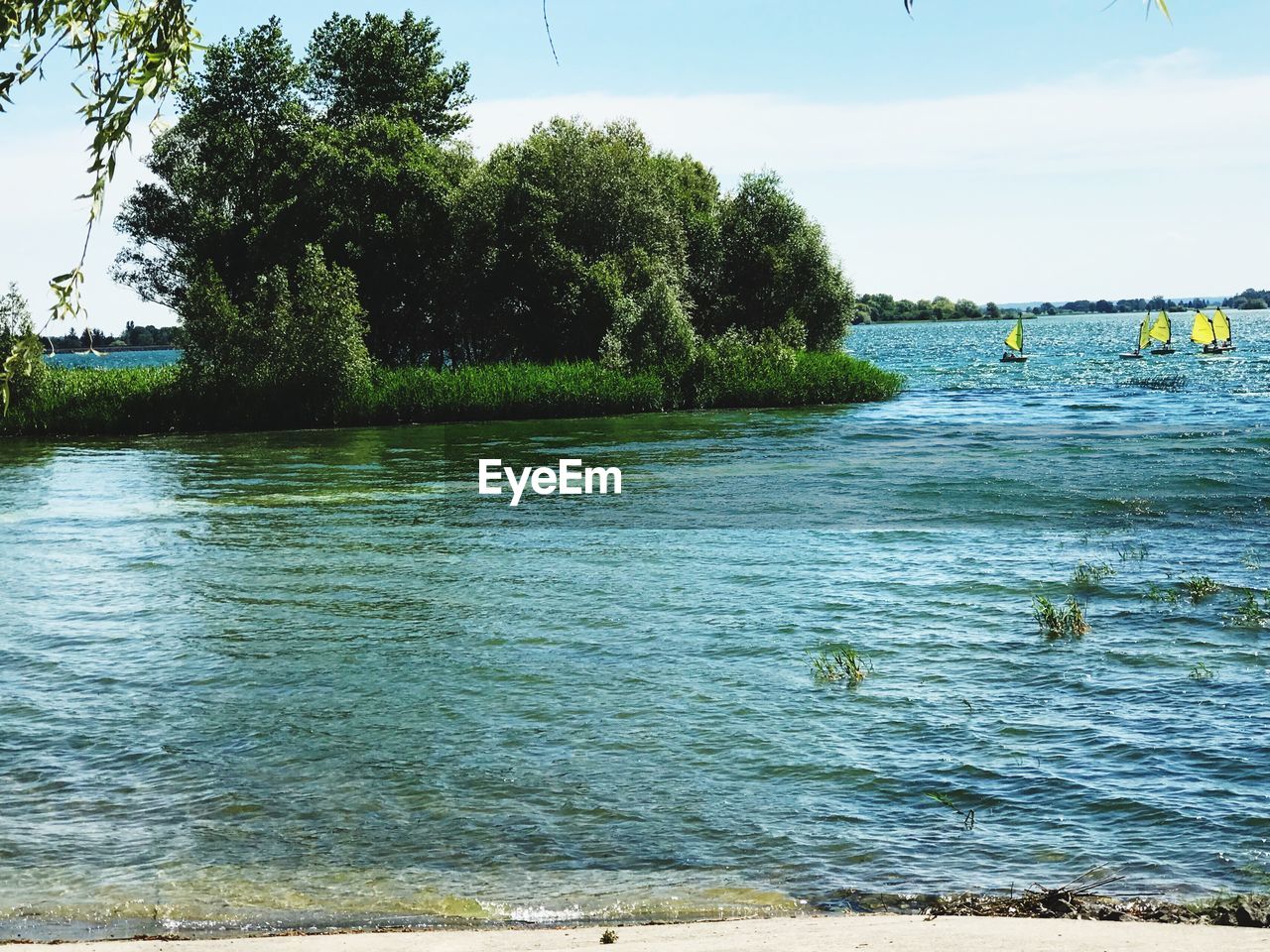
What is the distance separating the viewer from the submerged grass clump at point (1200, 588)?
1659 centimetres

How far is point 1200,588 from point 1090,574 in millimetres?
1769

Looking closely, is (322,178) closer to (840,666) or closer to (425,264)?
(425,264)

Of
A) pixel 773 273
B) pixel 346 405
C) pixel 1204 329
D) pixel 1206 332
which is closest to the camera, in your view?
pixel 346 405

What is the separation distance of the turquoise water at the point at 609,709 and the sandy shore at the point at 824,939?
757 mm

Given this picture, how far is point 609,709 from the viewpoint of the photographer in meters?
12.2

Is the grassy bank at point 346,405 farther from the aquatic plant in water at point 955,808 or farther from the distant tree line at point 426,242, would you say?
the aquatic plant in water at point 955,808

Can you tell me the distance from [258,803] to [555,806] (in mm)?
2363

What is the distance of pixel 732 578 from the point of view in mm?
18953

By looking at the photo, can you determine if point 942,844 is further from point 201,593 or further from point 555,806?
point 201,593

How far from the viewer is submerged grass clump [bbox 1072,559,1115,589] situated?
58.4 ft

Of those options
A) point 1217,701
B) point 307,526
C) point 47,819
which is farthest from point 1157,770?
point 307,526

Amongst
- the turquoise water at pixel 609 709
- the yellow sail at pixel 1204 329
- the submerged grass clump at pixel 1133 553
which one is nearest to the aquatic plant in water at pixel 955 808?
the turquoise water at pixel 609 709

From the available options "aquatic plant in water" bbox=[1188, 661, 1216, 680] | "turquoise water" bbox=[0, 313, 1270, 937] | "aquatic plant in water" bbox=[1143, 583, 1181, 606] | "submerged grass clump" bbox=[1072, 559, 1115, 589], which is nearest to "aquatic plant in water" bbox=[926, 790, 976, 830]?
"turquoise water" bbox=[0, 313, 1270, 937]

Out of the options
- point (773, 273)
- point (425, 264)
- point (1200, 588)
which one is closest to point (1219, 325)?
point (773, 273)
